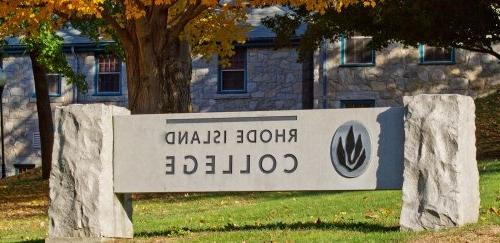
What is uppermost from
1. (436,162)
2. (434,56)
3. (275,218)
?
(434,56)

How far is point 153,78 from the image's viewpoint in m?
19.7

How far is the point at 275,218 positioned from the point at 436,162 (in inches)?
153

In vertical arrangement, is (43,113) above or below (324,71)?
below

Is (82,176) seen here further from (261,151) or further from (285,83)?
(285,83)

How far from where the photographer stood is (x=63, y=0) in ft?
50.0

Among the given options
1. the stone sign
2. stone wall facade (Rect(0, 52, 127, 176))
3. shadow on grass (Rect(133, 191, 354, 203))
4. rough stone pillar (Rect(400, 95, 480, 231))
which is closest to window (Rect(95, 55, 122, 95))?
stone wall facade (Rect(0, 52, 127, 176))

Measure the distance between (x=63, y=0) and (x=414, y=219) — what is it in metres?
7.79

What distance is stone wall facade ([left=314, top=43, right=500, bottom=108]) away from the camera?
97.7 feet

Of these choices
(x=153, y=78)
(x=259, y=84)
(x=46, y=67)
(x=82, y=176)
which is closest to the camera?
(x=82, y=176)

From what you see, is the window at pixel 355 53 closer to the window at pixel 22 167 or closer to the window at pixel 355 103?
the window at pixel 355 103

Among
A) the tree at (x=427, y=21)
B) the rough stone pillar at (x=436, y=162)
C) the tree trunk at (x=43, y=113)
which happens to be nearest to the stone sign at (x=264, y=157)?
the rough stone pillar at (x=436, y=162)

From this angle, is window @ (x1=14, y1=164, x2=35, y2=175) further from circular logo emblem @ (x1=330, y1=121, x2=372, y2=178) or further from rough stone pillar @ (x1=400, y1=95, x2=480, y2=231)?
rough stone pillar @ (x1=400, y1=95, x2=480, y2=231)

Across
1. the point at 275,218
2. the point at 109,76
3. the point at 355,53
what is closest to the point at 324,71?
the point at 355,53

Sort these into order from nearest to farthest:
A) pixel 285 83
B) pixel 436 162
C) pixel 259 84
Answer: pixel 436 162 → pixel 285 83 → pixel 259 84
